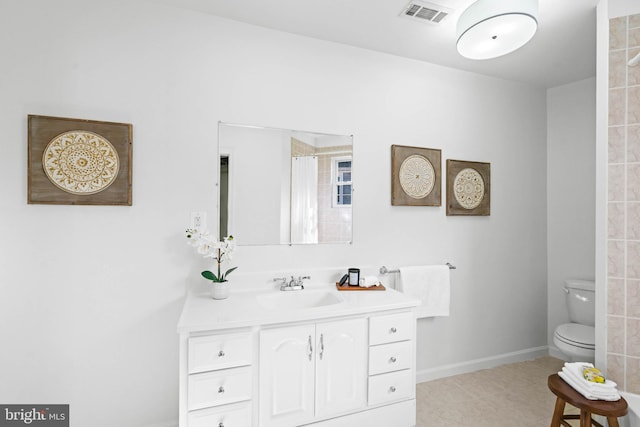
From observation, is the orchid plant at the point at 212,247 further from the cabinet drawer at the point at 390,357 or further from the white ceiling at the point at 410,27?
the white ceiling at the point at 410,27

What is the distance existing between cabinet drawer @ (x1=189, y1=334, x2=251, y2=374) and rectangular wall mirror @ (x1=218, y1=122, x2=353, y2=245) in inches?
28.1

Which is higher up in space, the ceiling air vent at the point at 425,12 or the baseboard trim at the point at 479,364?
the ceiling air vent at the point at 425,12

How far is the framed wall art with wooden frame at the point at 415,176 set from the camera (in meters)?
2.52

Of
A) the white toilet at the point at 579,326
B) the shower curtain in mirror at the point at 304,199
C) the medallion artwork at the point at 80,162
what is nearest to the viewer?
the medallion artwork at the point at 80,162

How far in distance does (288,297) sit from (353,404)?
71 cm

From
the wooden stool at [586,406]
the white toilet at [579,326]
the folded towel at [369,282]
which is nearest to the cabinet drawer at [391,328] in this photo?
the folded towel at [369,282]

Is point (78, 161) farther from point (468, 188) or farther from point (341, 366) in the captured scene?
point (468, 188)

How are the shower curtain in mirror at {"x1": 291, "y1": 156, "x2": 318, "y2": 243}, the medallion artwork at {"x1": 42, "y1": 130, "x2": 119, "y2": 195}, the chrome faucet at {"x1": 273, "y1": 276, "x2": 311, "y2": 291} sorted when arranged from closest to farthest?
the medallion artwork at {"x1": 42, "y1": 130, "x2": 119, "y2": 195}
the chrome faucet at {"x1": 273, "y1": 276, "x2": 311, "y2": 291}
the shower curtain in mirror at {"x1": 291, "y1": 156, "x2": 318, "y2": 243}

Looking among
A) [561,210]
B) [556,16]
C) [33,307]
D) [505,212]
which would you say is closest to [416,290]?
[505,212]

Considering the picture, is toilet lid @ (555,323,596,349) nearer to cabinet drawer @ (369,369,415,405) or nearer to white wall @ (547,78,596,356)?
white wall @ (547,78,596,356)

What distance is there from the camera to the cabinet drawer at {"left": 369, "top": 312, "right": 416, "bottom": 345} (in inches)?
72.5

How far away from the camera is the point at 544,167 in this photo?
316cm

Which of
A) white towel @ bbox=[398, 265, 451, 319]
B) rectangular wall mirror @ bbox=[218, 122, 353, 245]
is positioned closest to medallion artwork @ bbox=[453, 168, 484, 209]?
white towel @ bbox=[398, 265, 451, 319]

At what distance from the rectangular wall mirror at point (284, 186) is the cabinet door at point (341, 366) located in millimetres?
697
